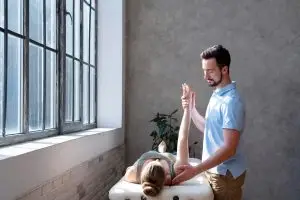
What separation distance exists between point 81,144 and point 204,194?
0.96 metres

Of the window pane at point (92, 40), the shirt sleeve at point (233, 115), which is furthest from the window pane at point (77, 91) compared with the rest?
the shirt sleeve at point (233, 115)

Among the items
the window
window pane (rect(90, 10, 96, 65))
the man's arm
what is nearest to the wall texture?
the window

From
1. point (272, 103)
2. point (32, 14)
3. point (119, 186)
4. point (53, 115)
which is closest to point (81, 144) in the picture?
point (53, 115)

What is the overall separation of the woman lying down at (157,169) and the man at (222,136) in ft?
0.22

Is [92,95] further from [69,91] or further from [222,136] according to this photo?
[222,136]

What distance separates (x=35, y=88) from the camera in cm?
244

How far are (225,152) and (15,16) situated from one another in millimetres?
1257

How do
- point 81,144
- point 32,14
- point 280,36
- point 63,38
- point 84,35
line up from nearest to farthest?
point 32,14 < point 81,144 < point 63,38 < point 84,35 < point 280,36

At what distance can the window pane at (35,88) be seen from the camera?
237 cm

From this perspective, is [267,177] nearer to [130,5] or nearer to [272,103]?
[272,103]

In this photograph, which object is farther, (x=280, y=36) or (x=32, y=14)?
(x=280, y=36)

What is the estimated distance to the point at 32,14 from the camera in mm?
2363

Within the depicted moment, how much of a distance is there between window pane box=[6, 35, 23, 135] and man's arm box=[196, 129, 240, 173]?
3.17 feet

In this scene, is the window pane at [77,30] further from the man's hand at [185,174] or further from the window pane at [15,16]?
the man's hand at [185,174]
